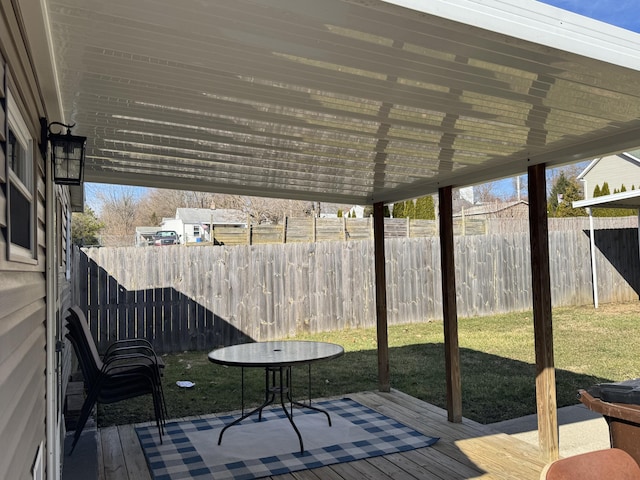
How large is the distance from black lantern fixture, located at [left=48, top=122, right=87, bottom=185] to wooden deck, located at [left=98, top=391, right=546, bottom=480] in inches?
79.5

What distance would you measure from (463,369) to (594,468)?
546 cm

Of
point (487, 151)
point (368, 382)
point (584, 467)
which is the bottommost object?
point (368, 382)

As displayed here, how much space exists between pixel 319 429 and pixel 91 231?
1819 cm

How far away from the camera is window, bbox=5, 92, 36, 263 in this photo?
4.88 feet

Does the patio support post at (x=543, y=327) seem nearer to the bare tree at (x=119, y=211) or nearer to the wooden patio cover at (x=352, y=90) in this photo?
the wooden patio cover at (x=352, y=90)

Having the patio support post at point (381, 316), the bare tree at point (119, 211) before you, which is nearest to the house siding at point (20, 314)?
the patio support post at point (381, 316)

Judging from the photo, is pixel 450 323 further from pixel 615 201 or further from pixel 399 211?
pixel 399 211

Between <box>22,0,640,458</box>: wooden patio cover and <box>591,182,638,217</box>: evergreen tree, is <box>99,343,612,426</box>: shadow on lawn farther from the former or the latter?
<box>591,182,638,217</box>: evergreen tree

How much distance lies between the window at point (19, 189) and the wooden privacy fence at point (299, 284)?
216 inches

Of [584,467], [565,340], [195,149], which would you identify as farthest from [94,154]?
[565,340]

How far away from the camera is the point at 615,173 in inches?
681

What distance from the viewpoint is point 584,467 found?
59.1 inches

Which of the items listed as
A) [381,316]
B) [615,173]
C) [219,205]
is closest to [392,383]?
[381,316]

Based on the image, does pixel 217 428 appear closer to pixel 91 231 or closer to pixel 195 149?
pixel 195 149
